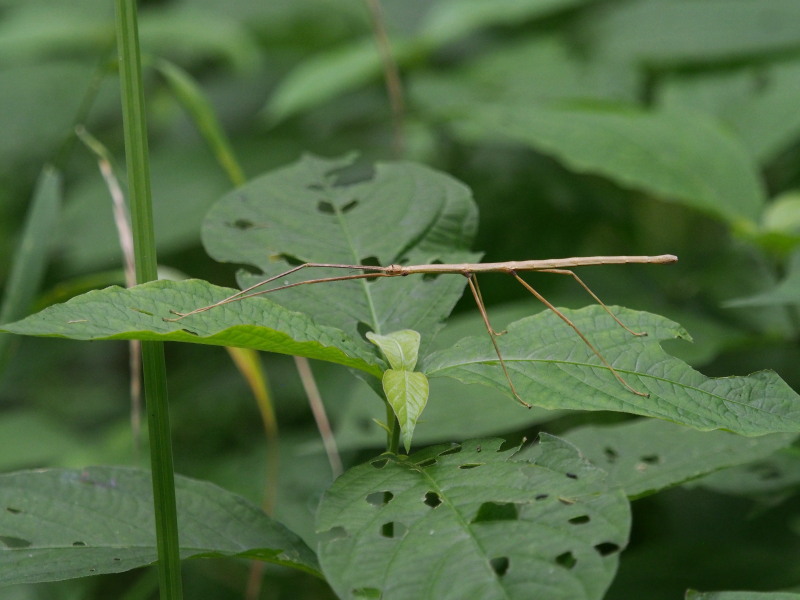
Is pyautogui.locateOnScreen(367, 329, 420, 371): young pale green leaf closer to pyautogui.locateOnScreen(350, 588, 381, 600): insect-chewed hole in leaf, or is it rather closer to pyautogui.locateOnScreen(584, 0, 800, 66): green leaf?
pyautogui.locateOnScreen(350, 588, 381, 600): insect-chewed hole in leaf

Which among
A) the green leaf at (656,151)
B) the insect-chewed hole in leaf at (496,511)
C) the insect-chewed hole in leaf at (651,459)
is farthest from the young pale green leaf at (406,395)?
the green leaf at (656,151)

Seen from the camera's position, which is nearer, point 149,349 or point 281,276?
point 149,349

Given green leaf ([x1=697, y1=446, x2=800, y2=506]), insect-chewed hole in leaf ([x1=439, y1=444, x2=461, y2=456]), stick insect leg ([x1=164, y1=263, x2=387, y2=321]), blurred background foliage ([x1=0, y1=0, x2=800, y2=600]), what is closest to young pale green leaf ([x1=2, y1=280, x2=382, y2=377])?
stick insect leg ([x1=164, y1=263, x2=387, y2=321])

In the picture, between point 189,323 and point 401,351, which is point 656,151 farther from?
point 189,323

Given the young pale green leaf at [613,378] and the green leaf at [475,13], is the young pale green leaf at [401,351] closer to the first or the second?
the young pale green leaf at [613,378]

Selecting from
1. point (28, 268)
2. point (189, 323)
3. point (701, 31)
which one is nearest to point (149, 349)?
point (189, 323)

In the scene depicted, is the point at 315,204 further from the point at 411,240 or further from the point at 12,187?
the point at 12,187
